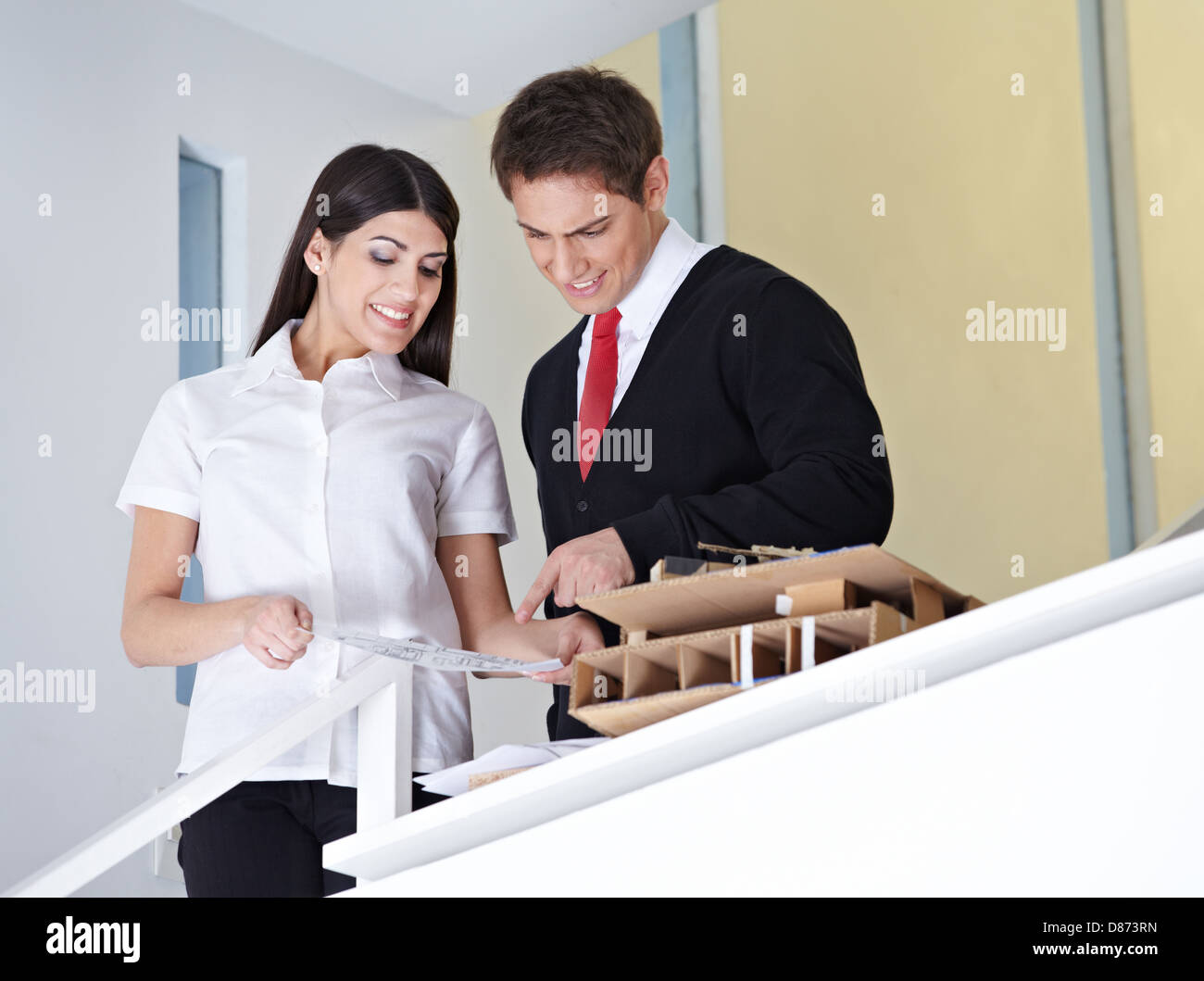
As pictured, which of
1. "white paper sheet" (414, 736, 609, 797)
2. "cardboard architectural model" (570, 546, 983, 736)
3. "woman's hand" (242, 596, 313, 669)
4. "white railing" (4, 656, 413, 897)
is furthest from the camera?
"woman's hand" (242, 596, 313, 669)

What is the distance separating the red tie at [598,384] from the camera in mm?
2043

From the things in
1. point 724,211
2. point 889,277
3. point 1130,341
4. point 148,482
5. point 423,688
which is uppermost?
point 724,211

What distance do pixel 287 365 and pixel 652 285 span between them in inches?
23.9

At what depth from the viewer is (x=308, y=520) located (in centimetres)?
175

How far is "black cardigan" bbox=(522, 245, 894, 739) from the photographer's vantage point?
5.59 ft

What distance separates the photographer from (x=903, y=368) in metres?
4.26

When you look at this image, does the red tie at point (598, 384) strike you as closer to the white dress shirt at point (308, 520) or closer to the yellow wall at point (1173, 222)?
the white dress shirt at point (308, 520)

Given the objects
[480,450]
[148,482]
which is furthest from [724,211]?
[148,482]

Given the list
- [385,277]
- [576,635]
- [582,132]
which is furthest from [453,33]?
[576,635]

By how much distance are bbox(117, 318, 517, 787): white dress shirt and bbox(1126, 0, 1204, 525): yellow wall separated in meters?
2.41

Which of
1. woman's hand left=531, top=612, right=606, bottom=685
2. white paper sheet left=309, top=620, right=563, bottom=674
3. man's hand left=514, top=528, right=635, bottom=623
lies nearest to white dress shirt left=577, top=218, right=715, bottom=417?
woman's hand left=531, top=612, right=606, bottom=685

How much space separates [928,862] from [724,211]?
4125mm

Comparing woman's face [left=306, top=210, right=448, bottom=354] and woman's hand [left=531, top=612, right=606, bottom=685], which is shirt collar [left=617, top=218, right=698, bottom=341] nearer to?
woman's face [left=306, top=210, right=448, bottom=354]

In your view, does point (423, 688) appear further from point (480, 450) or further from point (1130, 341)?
point (1130, 341)
